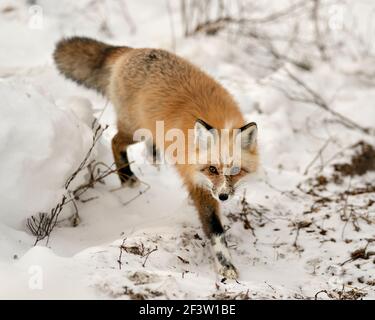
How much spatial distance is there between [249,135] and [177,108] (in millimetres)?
824

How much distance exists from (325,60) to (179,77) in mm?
4553

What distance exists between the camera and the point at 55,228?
4043 mm

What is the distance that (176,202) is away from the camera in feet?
16.8

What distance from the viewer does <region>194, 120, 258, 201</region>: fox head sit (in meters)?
3.89

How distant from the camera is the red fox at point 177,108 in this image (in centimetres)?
398

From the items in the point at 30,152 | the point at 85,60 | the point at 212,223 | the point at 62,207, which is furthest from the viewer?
the point at 85,60

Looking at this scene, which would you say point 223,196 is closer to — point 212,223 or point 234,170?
point 234,170

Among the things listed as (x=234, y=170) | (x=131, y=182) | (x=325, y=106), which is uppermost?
(x=325, y=106)

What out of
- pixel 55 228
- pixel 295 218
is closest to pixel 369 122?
pixel 295 218

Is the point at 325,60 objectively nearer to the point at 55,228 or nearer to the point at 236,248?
the point at 236,248

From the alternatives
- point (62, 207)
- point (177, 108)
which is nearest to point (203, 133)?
point (177, 108)

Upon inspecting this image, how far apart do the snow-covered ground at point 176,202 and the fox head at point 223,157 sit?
37cm

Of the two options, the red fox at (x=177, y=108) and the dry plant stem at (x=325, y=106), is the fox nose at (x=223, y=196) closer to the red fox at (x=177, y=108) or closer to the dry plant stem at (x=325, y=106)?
the red fox at (x=177, y=108)

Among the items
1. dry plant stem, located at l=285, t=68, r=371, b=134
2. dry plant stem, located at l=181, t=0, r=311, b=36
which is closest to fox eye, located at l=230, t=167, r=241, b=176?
dry plant stem, located at l=285, t=68, r=371, b=134
